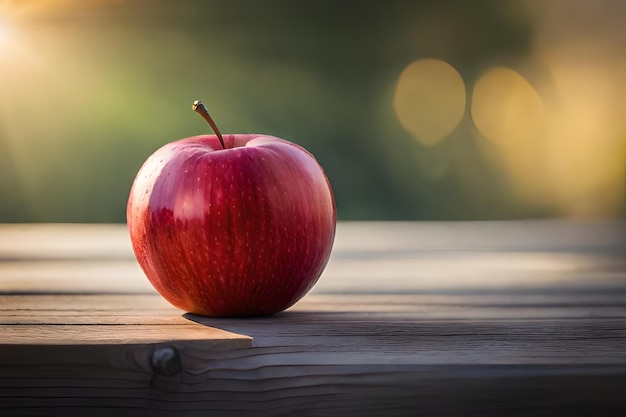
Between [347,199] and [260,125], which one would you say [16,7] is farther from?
[347,199]

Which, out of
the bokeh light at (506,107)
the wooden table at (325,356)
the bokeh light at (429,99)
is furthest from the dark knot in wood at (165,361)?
the bokeh light at (506,107)

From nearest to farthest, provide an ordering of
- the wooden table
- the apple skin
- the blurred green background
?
the wooden table, the apple skin, the blurred green background

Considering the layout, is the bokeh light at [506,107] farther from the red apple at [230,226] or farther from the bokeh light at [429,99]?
the red apple at [230,226]

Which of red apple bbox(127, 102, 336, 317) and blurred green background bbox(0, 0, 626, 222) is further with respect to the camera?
blurred green background bbox(0, 0, 626, 222)

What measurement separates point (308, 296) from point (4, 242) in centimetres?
136

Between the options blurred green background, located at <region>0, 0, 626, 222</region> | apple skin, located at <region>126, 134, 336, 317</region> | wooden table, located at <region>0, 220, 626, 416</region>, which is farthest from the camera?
blurred green background, located at <region>0, 0, 626, 222</region>

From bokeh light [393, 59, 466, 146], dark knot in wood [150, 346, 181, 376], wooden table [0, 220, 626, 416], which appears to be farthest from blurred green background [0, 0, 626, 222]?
dark knot in wood [150, 346, 181, 376]

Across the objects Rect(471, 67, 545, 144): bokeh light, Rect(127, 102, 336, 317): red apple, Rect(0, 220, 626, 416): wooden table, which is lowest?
Rect(0, 220, 626, 416): wooden table

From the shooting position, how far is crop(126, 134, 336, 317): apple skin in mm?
918

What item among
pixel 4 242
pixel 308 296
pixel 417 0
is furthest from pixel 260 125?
pixel 308 296

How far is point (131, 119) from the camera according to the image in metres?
3.86

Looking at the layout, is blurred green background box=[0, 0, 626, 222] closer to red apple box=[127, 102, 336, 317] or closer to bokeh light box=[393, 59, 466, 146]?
bokeh light box=[393, 59, 466, 146]

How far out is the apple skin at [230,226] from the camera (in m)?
0.92

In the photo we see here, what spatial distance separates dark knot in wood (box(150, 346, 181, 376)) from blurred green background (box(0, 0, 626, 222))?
10.1 ft
